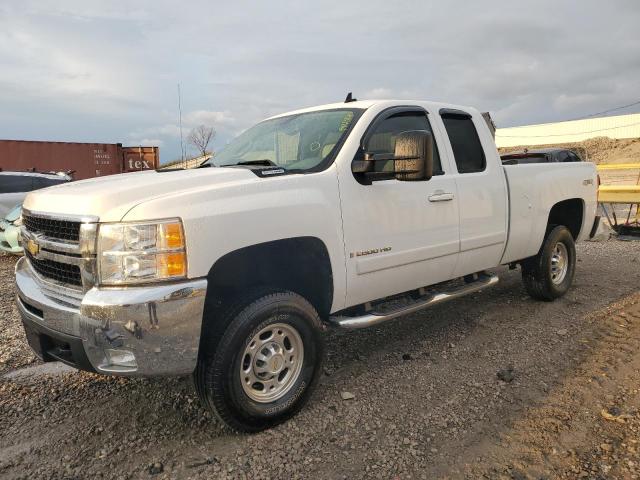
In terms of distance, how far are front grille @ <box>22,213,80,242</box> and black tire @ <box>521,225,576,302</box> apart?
445cm

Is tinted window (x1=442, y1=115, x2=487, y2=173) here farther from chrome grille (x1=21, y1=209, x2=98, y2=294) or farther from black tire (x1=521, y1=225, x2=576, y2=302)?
chrome grille (x1=21, y1=209, x2=98, y2=294)

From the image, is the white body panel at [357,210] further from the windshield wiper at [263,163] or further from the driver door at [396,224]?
the windshield wiper at [263,163]

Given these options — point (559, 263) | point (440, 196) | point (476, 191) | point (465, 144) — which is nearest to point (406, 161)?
point (440, 196)

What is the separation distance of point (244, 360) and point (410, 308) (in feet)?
4.49

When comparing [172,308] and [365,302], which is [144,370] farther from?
[365,302]

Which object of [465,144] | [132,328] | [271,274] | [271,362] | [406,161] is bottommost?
[271,362]

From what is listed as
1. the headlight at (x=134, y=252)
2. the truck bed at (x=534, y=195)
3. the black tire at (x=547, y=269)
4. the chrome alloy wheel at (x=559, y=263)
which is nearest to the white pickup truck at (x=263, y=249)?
the headlight at (x=134, y=252)

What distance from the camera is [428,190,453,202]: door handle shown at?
3.79 metres

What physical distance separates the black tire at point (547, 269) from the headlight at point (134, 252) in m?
4.14

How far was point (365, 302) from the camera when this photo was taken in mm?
3566

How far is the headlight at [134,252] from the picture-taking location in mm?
2463

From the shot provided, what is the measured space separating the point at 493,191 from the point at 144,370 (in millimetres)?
3233

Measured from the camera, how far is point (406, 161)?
3234mm

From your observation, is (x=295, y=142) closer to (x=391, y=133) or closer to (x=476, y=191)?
(x=391, y=133)
